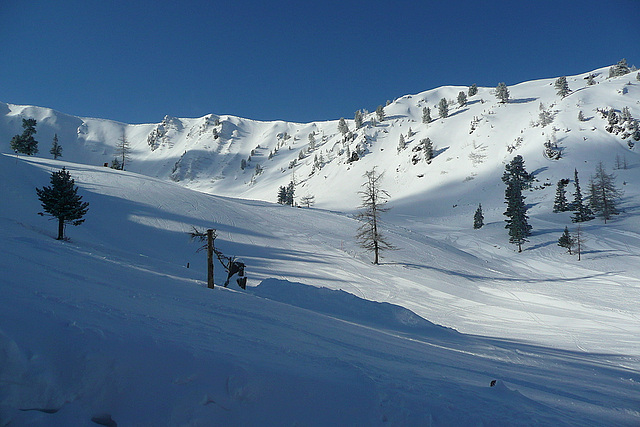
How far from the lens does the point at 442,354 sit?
823 centimetres

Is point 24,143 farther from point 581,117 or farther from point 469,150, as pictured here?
point 581,117

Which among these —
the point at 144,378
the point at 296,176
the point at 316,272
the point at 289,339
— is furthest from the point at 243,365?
the point at 296,176

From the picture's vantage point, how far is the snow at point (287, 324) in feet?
11.4

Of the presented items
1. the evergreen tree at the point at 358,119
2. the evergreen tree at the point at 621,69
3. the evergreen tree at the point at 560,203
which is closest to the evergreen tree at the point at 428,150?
the evergreen tree at the point at 560,203

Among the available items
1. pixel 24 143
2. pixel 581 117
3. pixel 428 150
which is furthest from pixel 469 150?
pixel 24 143

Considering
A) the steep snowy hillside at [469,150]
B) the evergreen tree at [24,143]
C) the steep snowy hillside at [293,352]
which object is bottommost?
the steep snowy hillside at [293,352]

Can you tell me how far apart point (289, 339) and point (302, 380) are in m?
2.48

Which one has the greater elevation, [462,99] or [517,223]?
[462,99]

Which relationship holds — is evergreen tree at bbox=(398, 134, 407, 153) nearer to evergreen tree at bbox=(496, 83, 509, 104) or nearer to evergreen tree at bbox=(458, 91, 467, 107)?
evergreen tree at bbox=(458, 91, 467, 107)

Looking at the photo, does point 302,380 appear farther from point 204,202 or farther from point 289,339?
point 204,202

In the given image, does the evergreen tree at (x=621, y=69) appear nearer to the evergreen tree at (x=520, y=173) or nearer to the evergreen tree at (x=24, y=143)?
the evergreen tree at (x=520, y=173)

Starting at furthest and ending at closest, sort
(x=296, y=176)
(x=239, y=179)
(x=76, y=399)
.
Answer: (x=239, y=179) → (x=296, y=176) → (x=76, y=399)

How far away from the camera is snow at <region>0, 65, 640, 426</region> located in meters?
3.47

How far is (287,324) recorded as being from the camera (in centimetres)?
839
